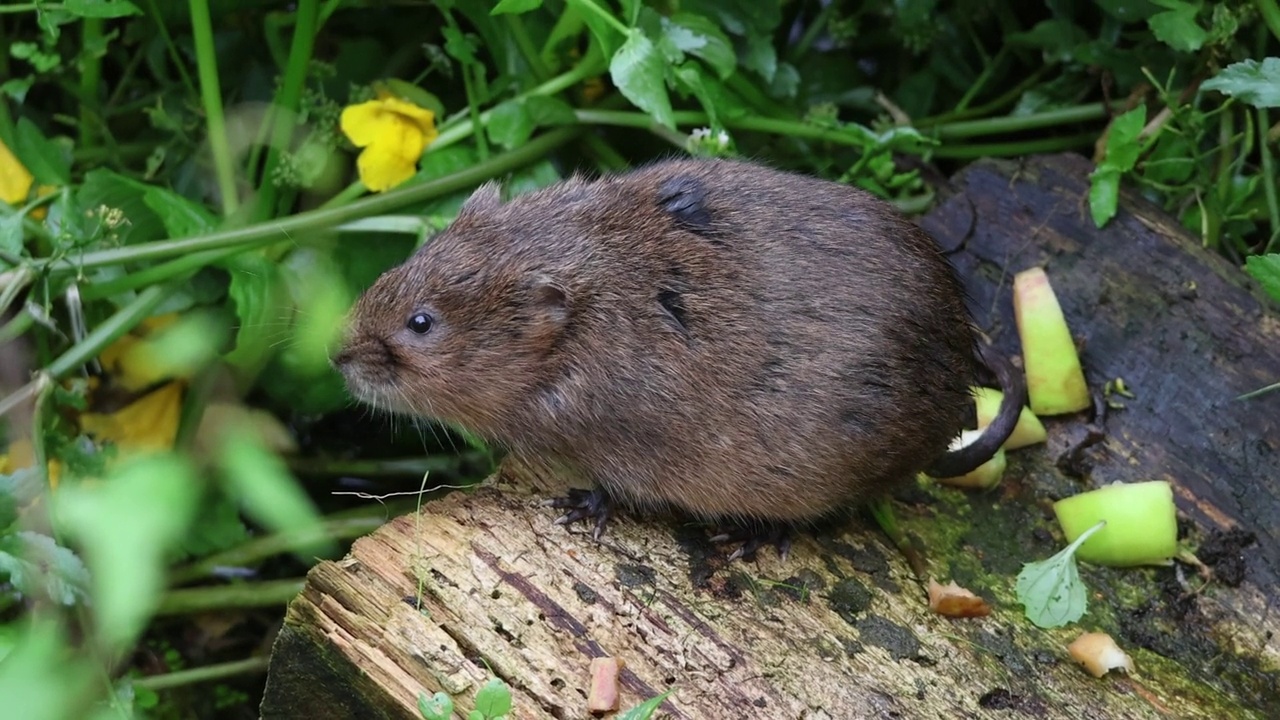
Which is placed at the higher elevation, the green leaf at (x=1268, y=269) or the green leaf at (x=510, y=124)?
the green leaf at (x=510, y=124)

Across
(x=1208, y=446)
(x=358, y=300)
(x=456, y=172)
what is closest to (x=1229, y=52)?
(x=1208, y=446)

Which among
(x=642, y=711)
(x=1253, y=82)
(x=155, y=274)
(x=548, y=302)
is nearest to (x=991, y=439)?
(x=1253, y=82)

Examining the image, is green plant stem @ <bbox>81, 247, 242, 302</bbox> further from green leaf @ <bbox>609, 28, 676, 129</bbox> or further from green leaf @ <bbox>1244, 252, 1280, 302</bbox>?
green leaf @ <bbox>1244, 252, 1280, 302</bbox>

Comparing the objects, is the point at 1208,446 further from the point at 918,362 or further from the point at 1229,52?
the point at 1229,52

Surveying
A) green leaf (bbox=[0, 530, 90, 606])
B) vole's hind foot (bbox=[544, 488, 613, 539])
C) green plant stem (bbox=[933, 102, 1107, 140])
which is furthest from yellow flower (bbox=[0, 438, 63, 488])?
green plant stem (bbox=[933, 102, 1107, 140])

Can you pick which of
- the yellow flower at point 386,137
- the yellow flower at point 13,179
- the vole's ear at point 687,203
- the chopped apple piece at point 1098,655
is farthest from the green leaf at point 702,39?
the yellow flower at point 13,179

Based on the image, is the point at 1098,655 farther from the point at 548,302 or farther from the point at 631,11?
the point at 631,11

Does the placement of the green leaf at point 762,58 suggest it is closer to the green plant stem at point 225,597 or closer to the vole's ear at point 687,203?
the vole's ear at point 687,203
